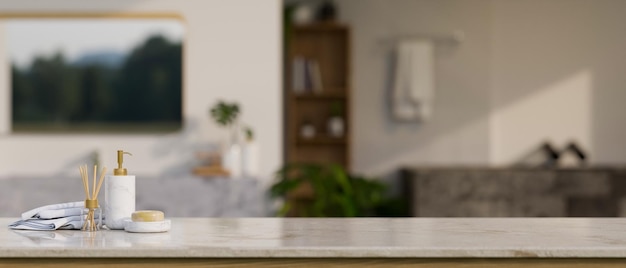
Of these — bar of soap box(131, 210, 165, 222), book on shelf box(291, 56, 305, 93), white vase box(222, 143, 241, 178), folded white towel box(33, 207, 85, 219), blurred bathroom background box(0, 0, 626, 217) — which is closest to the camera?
bar of soap box(131, 210, 165, 222)

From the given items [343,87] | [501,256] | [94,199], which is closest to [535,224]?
[501,256]

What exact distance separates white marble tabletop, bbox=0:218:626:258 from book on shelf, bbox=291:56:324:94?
14.7 ft

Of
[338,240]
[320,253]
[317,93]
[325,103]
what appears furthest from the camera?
[325,103]

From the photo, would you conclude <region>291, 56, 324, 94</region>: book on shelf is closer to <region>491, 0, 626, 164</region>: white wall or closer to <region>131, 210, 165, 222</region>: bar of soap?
<region>491, 0, 626, 164</region>: white wall

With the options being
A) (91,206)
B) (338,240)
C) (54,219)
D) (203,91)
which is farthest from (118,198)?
(203,91)

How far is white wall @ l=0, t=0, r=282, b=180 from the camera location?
4832 millimetres

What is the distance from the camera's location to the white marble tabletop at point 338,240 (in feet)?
6.16

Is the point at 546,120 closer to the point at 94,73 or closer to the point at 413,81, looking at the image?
the point at 413,81

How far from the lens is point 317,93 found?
22.5 feet

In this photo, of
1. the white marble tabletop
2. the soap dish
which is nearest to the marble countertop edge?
the white marble tabletop

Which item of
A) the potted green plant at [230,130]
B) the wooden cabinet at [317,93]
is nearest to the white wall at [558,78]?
the wooden cabinet at [317,93]

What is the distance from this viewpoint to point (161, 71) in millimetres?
4887

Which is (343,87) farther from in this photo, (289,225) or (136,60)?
(289,225)

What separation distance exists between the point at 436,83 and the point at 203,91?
2.72 m
